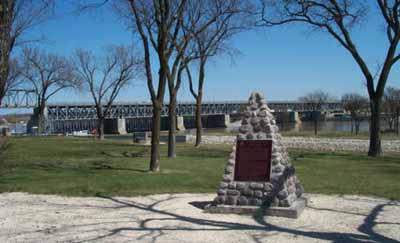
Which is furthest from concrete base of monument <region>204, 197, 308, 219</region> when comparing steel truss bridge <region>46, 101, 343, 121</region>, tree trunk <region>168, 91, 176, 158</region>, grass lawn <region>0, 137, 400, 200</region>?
steel truss bridge <region>46, 101, 343, 121</region>

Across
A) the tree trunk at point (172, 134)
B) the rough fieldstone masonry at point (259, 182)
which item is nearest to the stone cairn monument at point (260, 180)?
the rough fieldstone masonry at point (259, 182)

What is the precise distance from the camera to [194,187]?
38.7ft

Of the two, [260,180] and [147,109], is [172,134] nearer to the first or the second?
[260,180]

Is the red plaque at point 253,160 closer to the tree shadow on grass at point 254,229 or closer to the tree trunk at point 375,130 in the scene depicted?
the tree shadow on grass at point 254,229

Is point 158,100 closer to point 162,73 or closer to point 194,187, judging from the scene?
point 162,73

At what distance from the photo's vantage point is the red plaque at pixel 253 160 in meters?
8.76

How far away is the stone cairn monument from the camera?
28.1 ft

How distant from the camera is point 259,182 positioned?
28.6 feet

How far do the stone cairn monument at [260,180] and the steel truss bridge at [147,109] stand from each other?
70.3 meters

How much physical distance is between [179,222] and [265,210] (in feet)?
5.13

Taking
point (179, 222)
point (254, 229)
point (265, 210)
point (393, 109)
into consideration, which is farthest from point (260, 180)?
point (393, 109)

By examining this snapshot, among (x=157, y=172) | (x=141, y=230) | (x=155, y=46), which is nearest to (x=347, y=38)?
(x=155, y=46)

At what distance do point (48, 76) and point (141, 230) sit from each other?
41.1m

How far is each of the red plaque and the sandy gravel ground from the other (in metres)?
0.87
